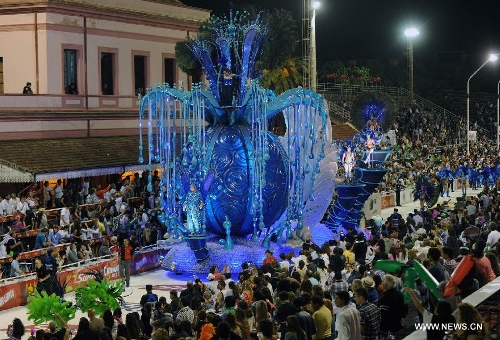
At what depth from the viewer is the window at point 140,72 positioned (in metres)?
43.9

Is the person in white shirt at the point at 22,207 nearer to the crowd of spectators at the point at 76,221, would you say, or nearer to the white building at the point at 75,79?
the crowd of spectators at the point at 76,221

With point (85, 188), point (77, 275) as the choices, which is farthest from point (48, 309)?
point (85, 188)

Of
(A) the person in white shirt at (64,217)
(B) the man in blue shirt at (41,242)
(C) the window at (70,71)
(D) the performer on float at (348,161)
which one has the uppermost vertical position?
(C) the window at (70,71)

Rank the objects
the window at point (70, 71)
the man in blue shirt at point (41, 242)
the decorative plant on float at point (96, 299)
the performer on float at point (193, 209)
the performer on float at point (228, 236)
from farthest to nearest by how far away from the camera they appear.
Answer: the window at point (70, 71) → the performer on float at point (228, 236) → the performer on float at point (193, 209) → the man in blue shirt at point (41, 242) → the decorative plant on float at point (96, 299)

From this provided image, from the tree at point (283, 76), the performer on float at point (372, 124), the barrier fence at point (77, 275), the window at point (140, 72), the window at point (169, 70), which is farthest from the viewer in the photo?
the tree at point (283, 76)

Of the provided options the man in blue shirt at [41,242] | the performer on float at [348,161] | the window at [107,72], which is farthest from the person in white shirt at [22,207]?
the window at [107,72]

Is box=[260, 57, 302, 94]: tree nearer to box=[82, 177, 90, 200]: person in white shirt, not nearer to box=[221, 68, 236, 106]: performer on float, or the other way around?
box=[82, 177, 90, 200]: person in white shirt

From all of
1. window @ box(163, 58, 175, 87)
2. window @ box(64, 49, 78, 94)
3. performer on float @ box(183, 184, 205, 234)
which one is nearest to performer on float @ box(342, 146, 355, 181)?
performer on float @ box(183, 184, 205, 234)

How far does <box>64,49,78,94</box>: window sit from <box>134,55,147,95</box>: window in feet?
13.5

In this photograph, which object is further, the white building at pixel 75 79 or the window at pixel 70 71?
the window at pixel 70 71

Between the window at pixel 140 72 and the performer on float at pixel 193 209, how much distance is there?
1748 cm

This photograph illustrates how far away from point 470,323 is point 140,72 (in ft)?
114

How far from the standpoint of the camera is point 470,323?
10602mm

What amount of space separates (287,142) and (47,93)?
12.4 m
